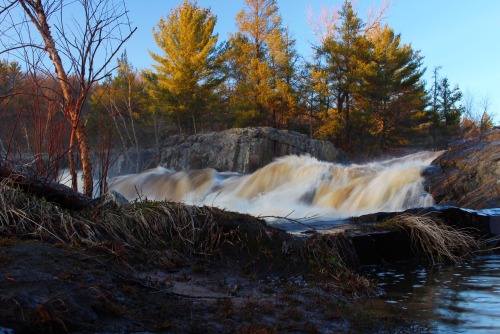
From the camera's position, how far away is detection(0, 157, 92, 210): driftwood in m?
4.85

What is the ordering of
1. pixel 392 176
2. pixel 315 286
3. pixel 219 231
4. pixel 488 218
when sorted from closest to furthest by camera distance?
pixel 315 286, pixel 219 231, pixel 488 218, pixel 392 176

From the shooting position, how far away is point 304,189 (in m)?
14.4

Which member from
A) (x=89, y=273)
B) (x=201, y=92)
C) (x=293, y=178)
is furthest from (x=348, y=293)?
(x=201, y=92)

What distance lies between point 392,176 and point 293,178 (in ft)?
13.2

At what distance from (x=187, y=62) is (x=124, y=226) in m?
26.3

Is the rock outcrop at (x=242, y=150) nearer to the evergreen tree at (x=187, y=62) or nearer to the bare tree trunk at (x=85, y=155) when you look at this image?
the evergreen tree at (x=187, y=62)

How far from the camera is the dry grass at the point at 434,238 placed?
617 cm

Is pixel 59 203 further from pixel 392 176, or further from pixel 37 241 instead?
pixel 392 176

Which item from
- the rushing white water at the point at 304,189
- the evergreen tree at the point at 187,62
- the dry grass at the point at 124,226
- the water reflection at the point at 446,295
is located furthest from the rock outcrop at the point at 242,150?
the dry grass at the point at 124,226

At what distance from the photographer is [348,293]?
416 cm

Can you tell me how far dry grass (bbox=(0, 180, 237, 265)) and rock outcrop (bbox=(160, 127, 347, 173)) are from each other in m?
16.5

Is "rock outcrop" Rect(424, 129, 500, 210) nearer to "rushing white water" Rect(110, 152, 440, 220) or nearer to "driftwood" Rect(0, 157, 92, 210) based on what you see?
"rushing white water" Rect(110, 152, 440, 220)

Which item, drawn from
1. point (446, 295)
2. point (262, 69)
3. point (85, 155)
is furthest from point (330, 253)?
point (262, 69)

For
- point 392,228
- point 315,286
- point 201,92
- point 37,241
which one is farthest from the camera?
point 201,92
